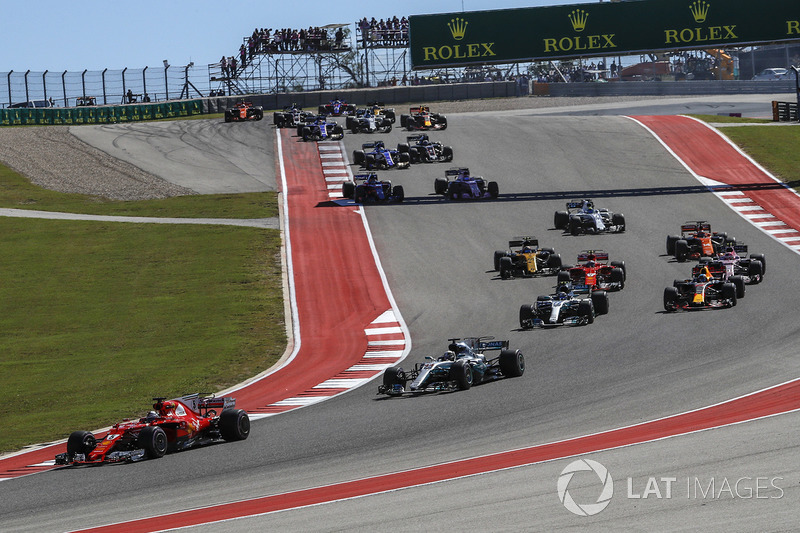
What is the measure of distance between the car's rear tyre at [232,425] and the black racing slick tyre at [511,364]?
6255 millimetres

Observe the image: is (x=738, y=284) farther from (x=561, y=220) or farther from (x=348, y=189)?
(x=348, y=189)

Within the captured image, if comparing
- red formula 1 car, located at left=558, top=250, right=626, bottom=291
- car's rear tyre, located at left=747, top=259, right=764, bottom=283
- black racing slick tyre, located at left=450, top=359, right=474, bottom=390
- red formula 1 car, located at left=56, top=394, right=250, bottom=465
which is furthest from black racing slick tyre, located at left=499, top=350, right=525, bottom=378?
car's rear tyre, located at left=747, top=259, right=764, bottom=283

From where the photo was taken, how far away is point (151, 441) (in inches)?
746

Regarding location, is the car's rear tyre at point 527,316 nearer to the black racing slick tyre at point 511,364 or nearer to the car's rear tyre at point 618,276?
the car's rear tyre at point 618,276

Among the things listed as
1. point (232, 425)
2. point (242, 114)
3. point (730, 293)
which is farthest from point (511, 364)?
point (242, 114)

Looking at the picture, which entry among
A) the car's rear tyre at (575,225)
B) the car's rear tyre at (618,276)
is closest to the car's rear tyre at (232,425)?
the car's rear tyre at (618,276)

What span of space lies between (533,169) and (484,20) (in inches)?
382

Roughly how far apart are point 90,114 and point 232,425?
2808 inches

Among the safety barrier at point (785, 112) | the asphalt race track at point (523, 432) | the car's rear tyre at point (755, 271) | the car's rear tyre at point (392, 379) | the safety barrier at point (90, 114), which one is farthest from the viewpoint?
the safety barrier at point (90, 114)

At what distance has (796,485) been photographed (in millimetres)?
13828

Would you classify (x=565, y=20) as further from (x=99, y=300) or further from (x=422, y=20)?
(x=99, y=300)

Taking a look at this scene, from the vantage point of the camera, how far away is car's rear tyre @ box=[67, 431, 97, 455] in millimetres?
19078

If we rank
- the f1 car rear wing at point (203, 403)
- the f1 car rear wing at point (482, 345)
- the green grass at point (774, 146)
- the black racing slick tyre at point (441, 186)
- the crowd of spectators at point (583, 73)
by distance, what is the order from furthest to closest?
the crowd of spectators at point (583, 73) < the green grass at point (774, 146) < the black racing slick tyre at point (441, 186) < the f1 car rear wing at point (482, 345) < the f1 car rear wing at point (203, 403)

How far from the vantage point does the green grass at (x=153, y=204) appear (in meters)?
53.4
